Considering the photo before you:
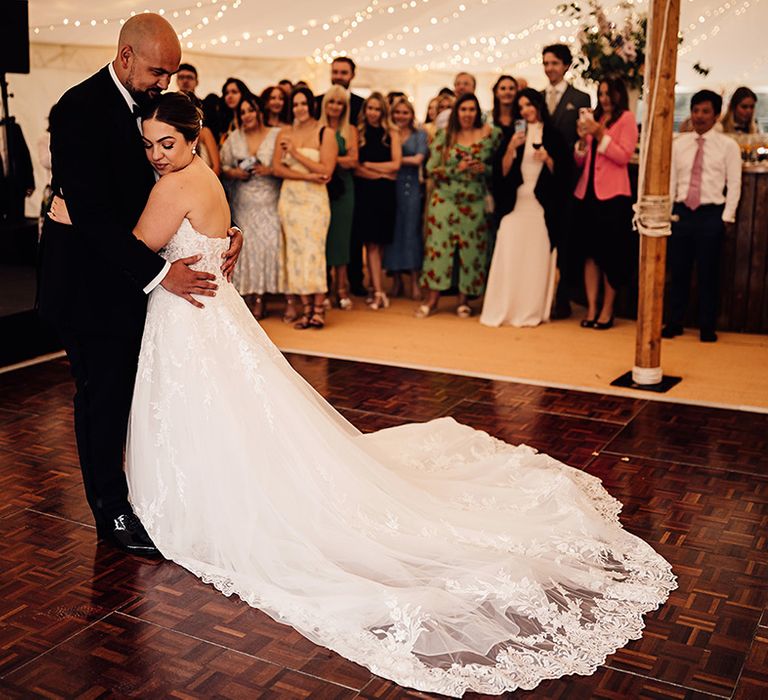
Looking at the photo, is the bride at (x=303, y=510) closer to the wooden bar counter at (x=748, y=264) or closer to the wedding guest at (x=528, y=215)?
the wedding guest at (x=528, y=215)

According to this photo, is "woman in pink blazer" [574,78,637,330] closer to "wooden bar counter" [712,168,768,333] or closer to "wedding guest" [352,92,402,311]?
"wooden bar counter" [712,168,768,333]

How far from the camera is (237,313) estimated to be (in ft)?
10.5

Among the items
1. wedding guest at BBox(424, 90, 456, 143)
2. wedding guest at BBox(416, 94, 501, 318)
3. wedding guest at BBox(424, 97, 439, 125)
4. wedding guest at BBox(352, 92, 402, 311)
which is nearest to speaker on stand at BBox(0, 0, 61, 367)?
wedding guest at BBox(352, 92, 402, 311)

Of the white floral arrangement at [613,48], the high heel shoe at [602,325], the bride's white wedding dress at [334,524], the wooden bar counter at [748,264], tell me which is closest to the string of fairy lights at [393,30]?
the white floral arrangement at [613,48]

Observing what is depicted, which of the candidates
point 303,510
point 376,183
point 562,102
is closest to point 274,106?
point 376,183

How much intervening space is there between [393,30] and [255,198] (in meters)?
3.17

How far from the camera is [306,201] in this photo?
21.6 ft

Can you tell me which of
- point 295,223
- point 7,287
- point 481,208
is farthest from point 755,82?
point 7,287

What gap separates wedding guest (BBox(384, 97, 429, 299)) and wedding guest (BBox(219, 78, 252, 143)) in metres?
1.17

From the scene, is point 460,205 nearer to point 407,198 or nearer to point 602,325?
point 407,198

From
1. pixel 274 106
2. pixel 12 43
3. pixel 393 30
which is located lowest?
pixel 274 106

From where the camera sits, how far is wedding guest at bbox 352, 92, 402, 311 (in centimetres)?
698

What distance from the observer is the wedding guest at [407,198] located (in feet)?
23.4

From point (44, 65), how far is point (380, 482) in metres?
6.66
